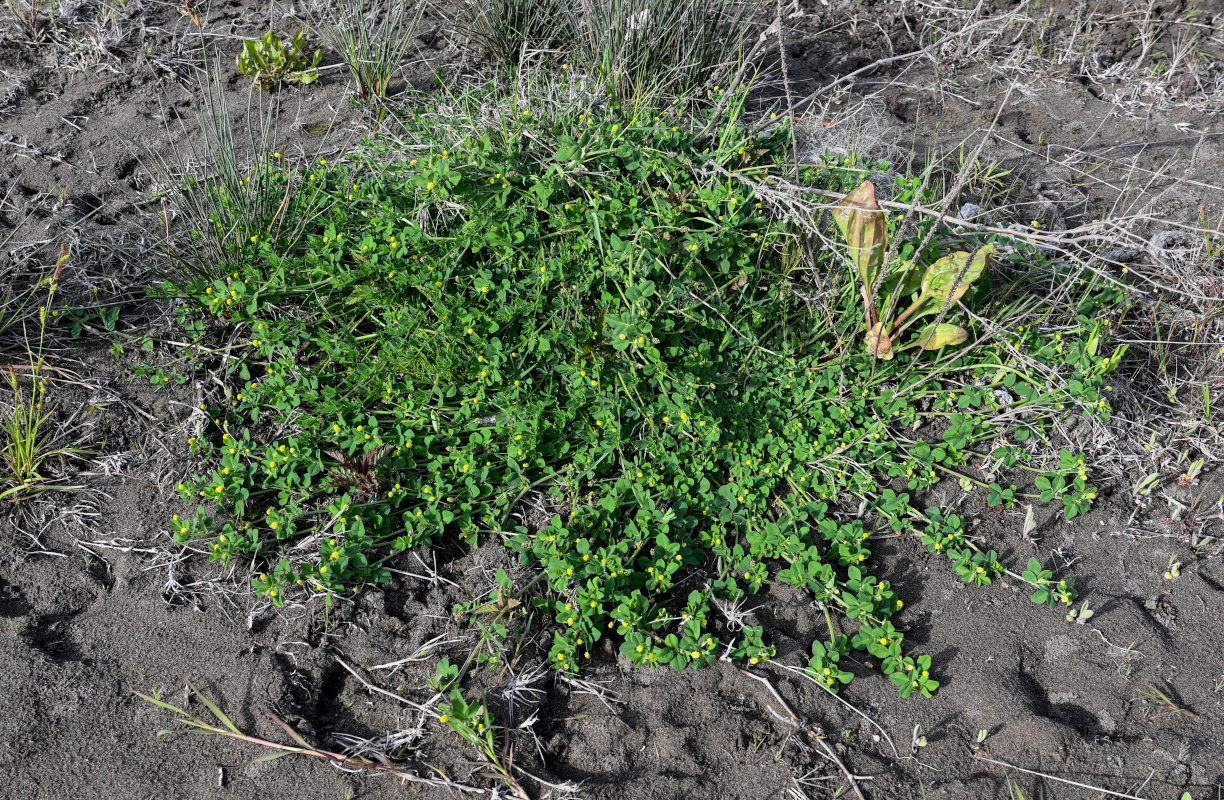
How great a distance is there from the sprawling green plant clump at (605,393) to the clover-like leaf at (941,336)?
12cm

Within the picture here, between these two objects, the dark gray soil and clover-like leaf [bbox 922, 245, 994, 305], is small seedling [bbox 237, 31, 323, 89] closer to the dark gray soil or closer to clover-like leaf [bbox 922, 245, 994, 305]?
the dark gray soil

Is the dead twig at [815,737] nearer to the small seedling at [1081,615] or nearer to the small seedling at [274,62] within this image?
the small seedling at [1081,615]

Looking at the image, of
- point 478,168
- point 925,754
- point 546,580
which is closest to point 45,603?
point 546,580

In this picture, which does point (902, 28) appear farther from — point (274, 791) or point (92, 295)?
point (274, 791)

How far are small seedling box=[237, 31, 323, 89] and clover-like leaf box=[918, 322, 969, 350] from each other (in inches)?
113

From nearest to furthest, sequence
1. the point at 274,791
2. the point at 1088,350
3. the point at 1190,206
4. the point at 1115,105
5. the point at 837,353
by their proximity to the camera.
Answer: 1. the point at 274,791
2. the point at 1088,350
3. the point at 837,353
4. the point at 1190,206
5. the point at 1115,105

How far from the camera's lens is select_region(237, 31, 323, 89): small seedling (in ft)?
11.8

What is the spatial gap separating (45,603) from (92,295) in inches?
46.7

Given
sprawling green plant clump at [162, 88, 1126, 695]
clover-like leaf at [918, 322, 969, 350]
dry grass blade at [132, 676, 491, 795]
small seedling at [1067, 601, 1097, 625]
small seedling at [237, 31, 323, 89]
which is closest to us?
dry grass blade at [132, 676, 491, 795]

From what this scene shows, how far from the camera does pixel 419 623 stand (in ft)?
7.29

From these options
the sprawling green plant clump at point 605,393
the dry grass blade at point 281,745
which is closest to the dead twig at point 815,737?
the sprawling green plant clump at point 605,393

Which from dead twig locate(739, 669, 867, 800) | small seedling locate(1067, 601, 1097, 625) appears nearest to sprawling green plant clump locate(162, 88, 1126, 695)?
small seedling locate(1067, 601, 1097, 625)

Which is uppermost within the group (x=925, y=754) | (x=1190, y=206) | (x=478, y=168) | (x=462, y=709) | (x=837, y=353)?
(x=478, y=168)

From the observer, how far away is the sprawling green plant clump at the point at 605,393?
91.4 inches
